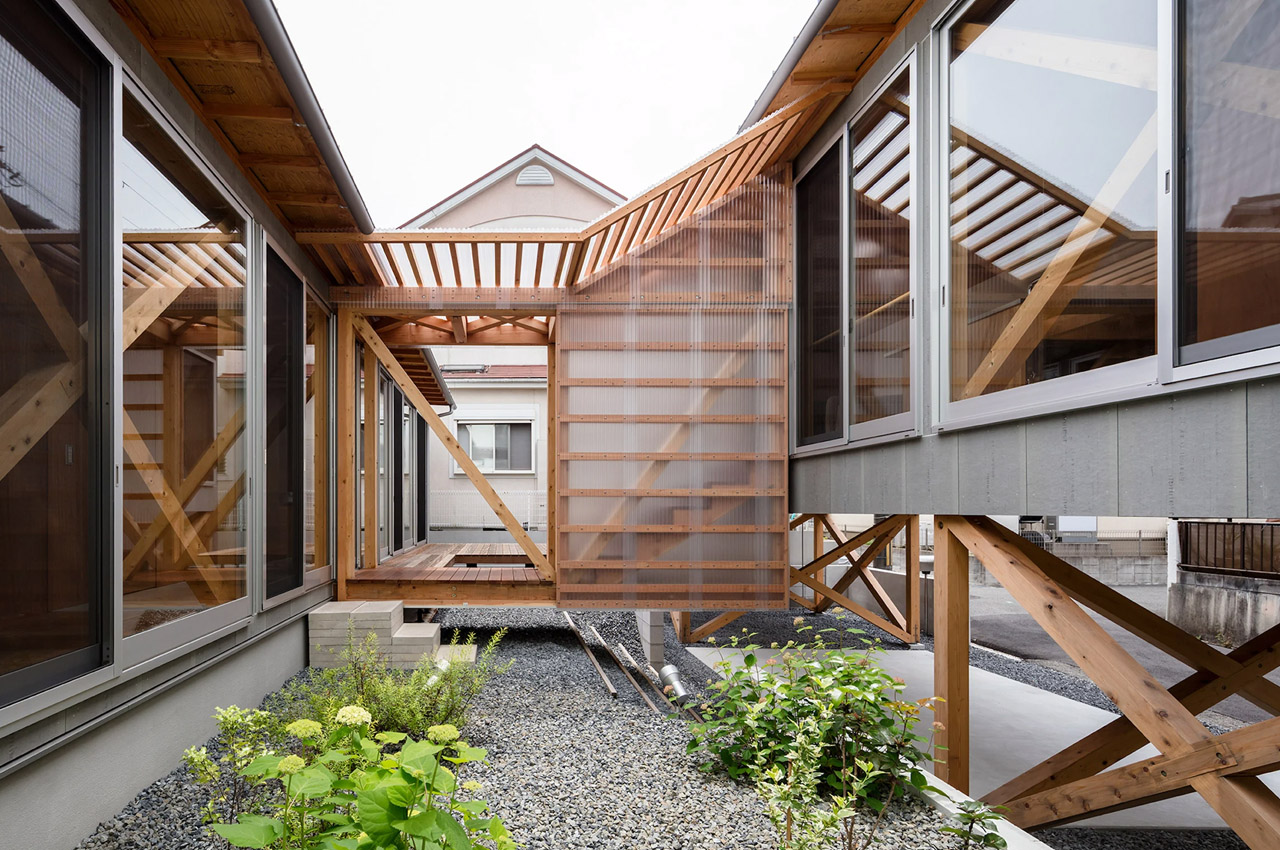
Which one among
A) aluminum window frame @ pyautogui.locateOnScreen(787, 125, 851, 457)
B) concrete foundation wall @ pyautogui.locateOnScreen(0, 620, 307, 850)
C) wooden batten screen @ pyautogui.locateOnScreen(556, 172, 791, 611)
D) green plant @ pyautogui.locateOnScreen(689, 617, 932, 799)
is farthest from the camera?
wooden batten screen @ pyautogui.locateOnScreen(556, 172, 791, 611)

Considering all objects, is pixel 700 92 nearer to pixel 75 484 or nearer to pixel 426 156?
pixel 426 156

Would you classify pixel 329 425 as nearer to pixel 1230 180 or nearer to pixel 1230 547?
pixel 1230 180

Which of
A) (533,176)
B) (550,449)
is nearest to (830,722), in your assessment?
(550,449)

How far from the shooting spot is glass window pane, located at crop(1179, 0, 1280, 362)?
1996mm

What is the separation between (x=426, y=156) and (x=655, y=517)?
5170 centimetres

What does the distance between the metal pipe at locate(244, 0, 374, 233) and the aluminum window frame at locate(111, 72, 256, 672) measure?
1.75 ft

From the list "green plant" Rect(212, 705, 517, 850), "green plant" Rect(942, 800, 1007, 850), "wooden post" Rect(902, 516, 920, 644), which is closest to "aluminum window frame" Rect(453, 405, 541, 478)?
"wooden post" Rect(902, 516, 920, 644)

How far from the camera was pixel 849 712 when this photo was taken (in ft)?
9.96

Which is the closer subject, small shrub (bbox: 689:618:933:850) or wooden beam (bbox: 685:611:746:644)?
small shrub (bbox: 689:618:933:850)

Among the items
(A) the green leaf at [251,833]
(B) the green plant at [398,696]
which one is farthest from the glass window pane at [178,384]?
(A) the green leaf at [251,833]

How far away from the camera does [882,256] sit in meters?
4.45

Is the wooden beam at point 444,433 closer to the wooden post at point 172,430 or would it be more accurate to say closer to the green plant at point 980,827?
the wooden post at point 172,430

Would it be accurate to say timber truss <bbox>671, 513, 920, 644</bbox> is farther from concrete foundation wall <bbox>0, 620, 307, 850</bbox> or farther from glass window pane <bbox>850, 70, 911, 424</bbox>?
concrete foundation wall <bbox>0, 620, 307, 850</bbox>

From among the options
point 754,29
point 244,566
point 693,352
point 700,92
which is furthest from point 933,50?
point 754,29
